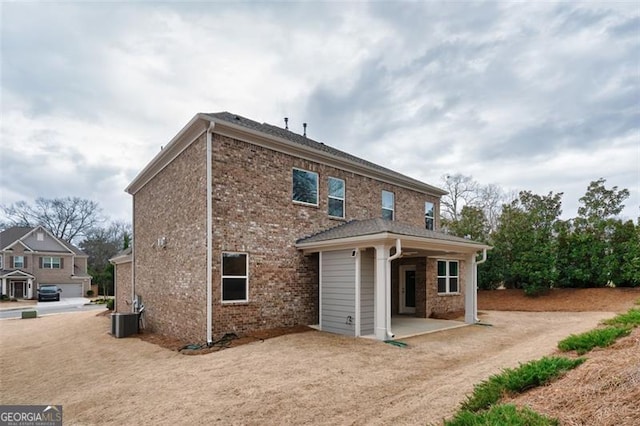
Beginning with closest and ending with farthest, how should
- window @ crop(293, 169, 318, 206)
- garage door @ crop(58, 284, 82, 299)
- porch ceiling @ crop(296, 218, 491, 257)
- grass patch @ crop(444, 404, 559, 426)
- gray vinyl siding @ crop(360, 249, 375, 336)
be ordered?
1. grass patch @ crop(444, 404, 559, 426)
2. porch ceiling @ crop(296, 218, 491, 257)
3. gray vinyl siding @ crop(360, 249, 375, 336)
4. window @ crop(293, 169, 318, 206)
5. garage door @ crop(58, 284, 82, 299)

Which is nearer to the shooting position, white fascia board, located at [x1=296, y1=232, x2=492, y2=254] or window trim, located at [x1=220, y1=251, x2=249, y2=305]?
white fascia board, located at [x1=296, y1=232, x2=492, y2=254]

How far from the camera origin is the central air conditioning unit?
492 inches

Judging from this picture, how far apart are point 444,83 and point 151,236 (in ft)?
41.7

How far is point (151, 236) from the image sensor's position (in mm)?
14383

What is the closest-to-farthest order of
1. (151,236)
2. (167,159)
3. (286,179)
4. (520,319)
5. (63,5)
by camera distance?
(63,5), (286,179), (167,159), (520,319), (151,236)

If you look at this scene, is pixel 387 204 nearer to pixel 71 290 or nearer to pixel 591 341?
pixel 591 341

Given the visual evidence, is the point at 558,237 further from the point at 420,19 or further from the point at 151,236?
the point at 151,236

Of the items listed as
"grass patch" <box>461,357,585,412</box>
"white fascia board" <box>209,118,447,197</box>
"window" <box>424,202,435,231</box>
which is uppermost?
"white fascia board" <box>209,118,447,197</box>

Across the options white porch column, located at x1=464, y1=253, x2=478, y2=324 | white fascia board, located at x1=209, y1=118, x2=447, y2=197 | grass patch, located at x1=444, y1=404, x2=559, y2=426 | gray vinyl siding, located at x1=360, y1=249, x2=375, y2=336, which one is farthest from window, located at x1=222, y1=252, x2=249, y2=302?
white porch column, located at x1=464, y1=253, x2=478, y2=324

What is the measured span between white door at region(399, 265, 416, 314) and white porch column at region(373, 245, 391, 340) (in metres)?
5.90

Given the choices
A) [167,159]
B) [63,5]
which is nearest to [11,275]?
[167,159]

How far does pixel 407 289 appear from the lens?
1540cm

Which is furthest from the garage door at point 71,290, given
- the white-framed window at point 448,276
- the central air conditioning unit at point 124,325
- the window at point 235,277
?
the white-framed window at point 448,276

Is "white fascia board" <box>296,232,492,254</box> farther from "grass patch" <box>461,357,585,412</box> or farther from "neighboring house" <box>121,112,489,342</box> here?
"grass patch" <box>461,357,585,412</box>
